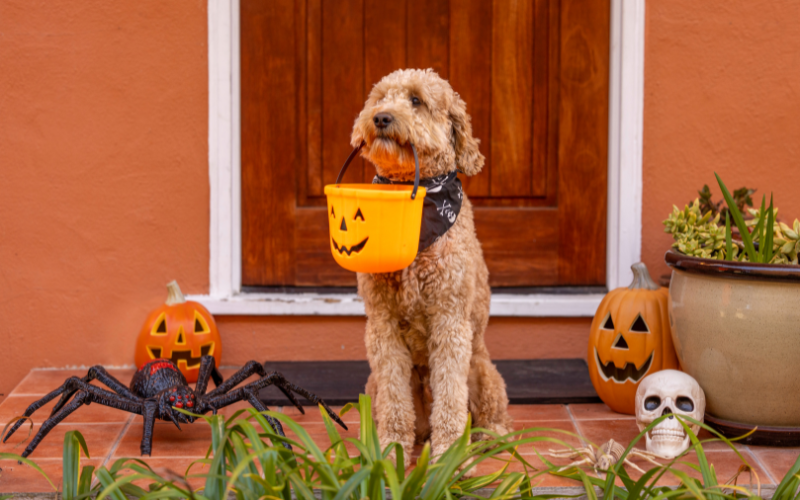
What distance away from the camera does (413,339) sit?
8.67 ft

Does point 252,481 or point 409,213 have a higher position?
point 409,213

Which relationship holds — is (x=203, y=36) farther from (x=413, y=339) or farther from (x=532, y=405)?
(x=532, y=405)

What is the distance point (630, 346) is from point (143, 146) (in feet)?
8.40

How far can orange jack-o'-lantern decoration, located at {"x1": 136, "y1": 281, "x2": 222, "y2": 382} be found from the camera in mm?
3617

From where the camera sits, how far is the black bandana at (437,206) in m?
2.46

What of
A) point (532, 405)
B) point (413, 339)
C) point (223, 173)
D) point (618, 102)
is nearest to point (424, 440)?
point (413, 339)

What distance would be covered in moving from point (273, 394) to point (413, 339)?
1066 millimetres

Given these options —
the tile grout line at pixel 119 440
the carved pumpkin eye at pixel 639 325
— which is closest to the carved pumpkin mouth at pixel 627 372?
the carved pumpkin eye at pixel 639 325

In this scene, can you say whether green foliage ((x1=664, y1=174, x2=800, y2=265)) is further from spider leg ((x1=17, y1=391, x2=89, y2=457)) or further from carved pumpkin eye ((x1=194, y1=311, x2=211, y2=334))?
spider leg ((x1=17, y1=391, x2=89, y2=457))

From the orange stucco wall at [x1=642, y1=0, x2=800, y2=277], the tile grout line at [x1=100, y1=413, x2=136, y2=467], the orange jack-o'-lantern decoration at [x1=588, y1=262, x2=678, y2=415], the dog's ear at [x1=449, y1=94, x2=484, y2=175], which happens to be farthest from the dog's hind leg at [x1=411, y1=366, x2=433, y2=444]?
the orange stucco wall at [x1=642, y1=0, x2=800, y2=277]

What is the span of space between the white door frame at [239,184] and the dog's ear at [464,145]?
1430 millimetres

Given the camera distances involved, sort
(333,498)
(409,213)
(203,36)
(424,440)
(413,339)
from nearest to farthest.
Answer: (333,498)
(409,213)
(413,339)
(424,440)
(203,36)

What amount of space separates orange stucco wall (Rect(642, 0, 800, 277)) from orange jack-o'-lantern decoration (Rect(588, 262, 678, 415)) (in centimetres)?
75

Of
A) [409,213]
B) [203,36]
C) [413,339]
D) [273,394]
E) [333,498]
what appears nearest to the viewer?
[333,498]
